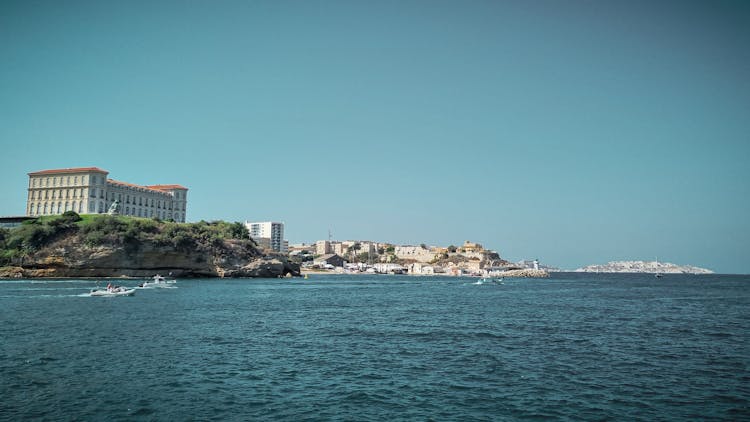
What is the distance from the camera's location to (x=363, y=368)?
2278 centimetres

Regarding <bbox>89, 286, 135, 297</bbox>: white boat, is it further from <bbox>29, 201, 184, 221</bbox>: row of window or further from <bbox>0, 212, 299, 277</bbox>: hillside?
<bbox>29, 201, 184, 221</bbox>: row of window

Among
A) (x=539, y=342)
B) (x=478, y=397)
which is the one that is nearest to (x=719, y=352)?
(x=539, y=342)

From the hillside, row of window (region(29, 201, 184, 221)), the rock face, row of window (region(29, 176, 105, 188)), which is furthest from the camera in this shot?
row of window (region(29, 176, 105, 188))

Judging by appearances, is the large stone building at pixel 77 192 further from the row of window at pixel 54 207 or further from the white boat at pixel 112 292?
the white boat at pixel 112 292

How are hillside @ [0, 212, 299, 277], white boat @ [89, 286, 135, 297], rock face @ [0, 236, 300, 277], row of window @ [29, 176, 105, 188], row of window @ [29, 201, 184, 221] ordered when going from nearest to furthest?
white boat @ [89, 286, 135, 297]
hillside @ [0, 212, 299, 277]
rock face @ [0, 236, 300, 277]
row of window @ [29, 201, 184, 221]
row of window @ [29, 176, 105, 188]

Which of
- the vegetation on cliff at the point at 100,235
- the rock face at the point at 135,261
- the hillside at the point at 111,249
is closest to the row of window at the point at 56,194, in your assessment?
the hillside at the point at 111,249

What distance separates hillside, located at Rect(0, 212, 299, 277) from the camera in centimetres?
9906

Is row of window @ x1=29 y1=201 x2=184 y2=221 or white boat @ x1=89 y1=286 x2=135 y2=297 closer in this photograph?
white boat @ x1=89 y1=286 x2=135 y2=297

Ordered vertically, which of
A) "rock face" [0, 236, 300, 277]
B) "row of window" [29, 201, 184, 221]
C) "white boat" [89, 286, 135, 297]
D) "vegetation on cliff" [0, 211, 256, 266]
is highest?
"row of window" [29, 201, 184, 221]

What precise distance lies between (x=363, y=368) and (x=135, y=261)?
10015cm

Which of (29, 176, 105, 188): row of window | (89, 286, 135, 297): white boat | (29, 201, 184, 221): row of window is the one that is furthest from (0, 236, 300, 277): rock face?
(89, 286, 135, 297): white boat

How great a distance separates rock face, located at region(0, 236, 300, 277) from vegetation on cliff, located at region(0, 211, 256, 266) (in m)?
0.96

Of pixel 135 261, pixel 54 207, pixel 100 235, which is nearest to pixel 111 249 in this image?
pixel 100 235

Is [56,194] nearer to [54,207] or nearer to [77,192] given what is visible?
[54,207]
